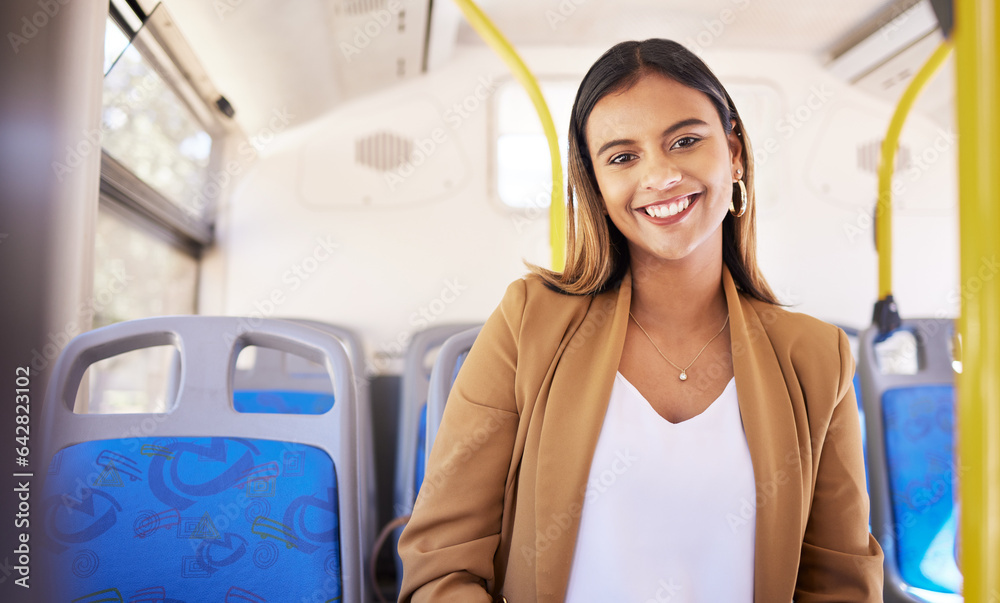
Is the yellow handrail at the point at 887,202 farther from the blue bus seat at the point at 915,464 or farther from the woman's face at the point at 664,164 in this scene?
the woman's face at the point at 664,164

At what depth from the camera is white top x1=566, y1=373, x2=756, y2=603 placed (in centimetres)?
94

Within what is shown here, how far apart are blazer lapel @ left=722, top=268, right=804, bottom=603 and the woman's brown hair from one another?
0.26m

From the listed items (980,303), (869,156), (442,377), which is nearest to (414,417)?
(442,377)

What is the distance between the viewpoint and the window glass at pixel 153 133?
2.20 metres

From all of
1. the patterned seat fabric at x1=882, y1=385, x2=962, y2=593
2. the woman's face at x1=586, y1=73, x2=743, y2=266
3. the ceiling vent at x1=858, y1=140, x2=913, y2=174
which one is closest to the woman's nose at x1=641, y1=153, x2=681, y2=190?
the woman's face at x1=586, y1=73, x2=743, y2=266

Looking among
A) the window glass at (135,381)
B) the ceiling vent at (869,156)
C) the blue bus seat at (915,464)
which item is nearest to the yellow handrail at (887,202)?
the blue bus seat at (915,464)

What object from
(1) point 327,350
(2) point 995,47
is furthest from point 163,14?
(2) point 995,47

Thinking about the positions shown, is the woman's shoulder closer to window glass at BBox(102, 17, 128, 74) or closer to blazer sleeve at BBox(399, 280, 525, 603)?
blazer sleeve at BBox(399, 280, 525, 603)

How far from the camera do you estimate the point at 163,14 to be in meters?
2.18

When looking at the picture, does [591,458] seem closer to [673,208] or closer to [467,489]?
[467,489]

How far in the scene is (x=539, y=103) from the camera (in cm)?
159

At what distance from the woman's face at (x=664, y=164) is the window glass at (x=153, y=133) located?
1.76 meters

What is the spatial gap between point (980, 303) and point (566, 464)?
25.1 inches

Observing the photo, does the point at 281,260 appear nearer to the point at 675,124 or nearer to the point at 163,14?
the point at 163,14
